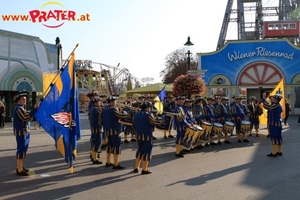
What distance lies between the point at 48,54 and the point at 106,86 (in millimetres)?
8659

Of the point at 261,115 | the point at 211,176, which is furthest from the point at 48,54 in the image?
the point at 211,176

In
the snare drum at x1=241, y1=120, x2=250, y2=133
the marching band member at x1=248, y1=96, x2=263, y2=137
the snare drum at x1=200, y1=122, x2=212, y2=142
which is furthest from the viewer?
the marching band member at x1=248, y1=96, x2=263, y2=137

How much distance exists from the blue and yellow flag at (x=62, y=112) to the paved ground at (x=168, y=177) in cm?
77

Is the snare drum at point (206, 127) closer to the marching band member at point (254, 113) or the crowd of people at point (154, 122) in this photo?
the crowd of people at point (154, 122)

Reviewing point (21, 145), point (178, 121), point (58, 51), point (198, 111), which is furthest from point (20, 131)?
point (58, 51)

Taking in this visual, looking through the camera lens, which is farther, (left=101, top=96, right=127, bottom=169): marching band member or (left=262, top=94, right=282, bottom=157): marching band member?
(left=262, top=94, right=282, bottom=157): marching band member

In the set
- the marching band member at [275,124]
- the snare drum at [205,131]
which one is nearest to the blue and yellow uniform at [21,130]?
the snare drum at [205,131]

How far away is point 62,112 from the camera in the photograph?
7.46 metres

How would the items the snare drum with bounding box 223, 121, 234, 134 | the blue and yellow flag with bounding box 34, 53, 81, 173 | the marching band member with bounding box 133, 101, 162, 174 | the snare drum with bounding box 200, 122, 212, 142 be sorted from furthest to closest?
1. the snare drum with bounding box 223, 121, 234, 134
2. the snare drum with bounding box 200, 122, 212, 142
3. the marching band member with bounding box 133, 101, 162, 174
4. the blue and yellow flag with bounding box 34, 53, 81, 173

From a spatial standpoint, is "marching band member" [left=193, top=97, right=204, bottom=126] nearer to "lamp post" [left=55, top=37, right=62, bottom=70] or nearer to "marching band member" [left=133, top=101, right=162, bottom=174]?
"marching band member" [left=133, top=101, right=162, bottom=174]

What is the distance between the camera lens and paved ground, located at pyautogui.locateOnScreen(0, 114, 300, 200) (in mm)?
6113

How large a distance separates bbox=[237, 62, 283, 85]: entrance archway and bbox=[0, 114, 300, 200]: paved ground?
16792 mm

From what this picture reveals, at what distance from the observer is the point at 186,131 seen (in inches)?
394

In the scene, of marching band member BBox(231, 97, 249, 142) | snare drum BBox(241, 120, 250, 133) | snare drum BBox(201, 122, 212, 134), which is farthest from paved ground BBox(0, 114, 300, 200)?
marching band member BBox(231, 97, 249, 142)
